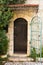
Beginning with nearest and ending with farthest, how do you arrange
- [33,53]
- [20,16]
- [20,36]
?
[33,53]
[20,16]
[20,36]

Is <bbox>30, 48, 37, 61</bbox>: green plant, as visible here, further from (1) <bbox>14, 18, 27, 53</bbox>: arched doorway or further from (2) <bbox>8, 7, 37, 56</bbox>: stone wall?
(1) <bbox>14, 18, 27, 53</bbox>: arched doorway

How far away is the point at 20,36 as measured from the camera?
15.5 m

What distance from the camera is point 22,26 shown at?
15.4 m

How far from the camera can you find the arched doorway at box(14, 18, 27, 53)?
1535 cm

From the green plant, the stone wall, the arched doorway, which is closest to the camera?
the green plant

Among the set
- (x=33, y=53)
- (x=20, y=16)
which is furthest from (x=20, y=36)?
(x=33, y=53)

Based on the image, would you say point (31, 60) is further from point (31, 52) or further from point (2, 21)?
point (2, 21)

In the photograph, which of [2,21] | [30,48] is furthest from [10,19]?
[30,48]

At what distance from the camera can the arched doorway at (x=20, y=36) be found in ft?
50.4

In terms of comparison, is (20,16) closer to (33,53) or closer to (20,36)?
(20,36)

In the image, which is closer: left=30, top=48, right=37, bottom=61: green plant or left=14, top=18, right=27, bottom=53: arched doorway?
left=30, top=48, right=37, bottom=61: green plant

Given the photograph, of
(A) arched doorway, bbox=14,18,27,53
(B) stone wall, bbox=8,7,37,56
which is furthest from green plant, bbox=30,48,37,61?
(A) arched doorway, bbox=14,18,27,53

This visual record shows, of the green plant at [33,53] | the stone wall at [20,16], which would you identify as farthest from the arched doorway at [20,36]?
the green plant at [33,53]

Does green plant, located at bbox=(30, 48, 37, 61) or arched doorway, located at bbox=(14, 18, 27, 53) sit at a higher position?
arched doorway, located at bbox=(14, 18, 27, 53)
